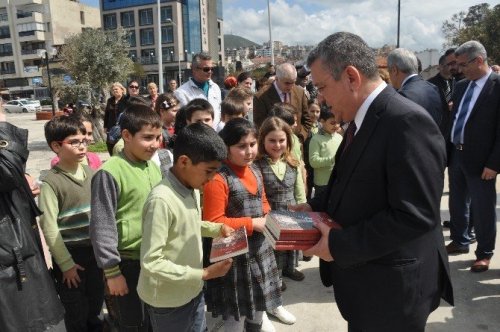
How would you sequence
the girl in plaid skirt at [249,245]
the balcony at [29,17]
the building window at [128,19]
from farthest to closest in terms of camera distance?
1. the building window at [128,19]
2. the balcony at [29,17]
3. the girl in plaid skirt at [249,245]

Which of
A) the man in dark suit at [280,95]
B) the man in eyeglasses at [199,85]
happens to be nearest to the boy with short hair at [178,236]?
the man in eyeglasses at [199,85]

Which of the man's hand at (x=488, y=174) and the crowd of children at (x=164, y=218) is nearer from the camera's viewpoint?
the crowd of children at (x=164, y=218)

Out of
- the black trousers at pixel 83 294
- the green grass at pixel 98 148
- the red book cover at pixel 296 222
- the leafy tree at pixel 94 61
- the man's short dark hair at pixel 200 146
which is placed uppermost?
the leafy tree at pixel 94 61

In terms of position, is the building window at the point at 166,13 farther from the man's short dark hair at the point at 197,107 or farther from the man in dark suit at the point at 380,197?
the man in dark suit at the point at 380,197

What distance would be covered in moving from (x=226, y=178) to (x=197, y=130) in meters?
0.73

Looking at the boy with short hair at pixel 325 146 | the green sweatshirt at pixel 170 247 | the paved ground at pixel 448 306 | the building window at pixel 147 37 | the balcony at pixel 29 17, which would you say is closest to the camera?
the green sweatshirt at pixel 170 247

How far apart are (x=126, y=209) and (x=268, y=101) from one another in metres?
3.51

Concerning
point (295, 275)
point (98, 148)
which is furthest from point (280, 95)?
point (98, 148)

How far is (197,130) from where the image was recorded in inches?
81.5

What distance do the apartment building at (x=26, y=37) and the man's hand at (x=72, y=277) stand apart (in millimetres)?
71094

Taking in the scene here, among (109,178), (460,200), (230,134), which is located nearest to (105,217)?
(109,178)

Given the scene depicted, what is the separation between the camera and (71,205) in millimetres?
2758

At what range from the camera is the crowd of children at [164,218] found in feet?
6.66

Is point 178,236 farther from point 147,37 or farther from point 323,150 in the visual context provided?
point 147,37
